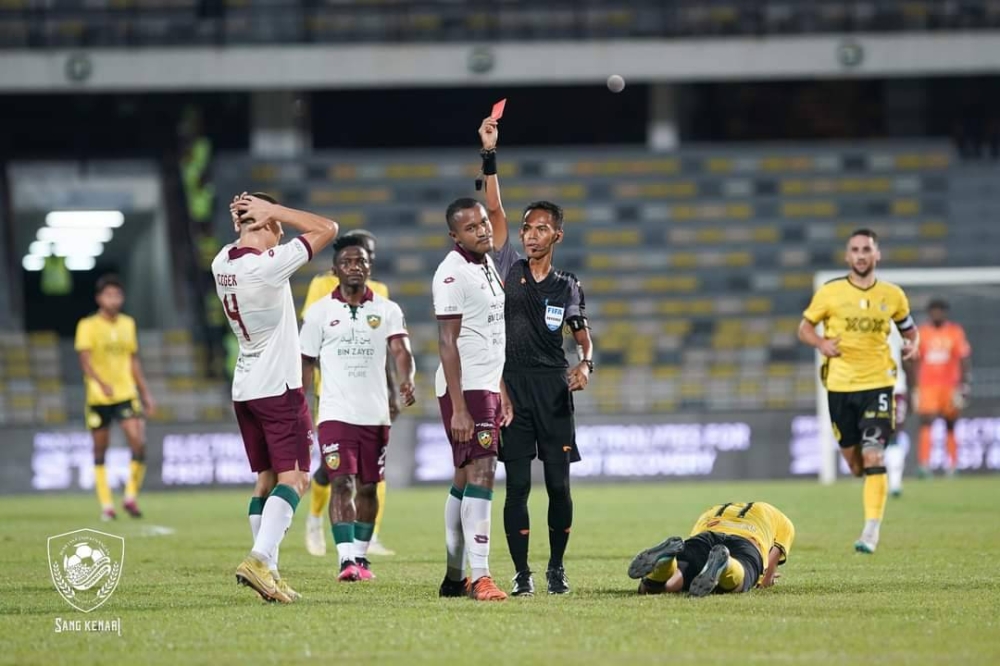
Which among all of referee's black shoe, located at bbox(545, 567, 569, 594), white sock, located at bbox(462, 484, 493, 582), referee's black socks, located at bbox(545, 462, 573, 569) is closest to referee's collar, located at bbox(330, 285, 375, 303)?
referee's black socks, located at bbox(545, 462, 573, 569)

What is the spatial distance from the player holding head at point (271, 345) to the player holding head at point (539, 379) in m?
1.14

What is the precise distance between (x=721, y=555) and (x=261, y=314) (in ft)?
9.29

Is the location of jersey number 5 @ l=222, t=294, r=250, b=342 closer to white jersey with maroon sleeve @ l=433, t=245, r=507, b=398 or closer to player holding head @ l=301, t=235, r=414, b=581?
white jersey with maroon sleeve @ l=433, t=245, r=507, b=398

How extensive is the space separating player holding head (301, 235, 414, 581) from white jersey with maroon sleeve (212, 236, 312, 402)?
1564 mm

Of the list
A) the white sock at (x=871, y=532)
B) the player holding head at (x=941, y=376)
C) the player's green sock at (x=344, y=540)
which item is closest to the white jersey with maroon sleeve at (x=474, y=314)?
the player's green sock at (x=344, y=540)

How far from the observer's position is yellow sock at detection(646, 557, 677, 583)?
28.4ft

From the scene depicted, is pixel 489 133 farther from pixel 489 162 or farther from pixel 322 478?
pixel 322 478

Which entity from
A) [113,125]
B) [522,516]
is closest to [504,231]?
[522,516]

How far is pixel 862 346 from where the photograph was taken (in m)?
12.4

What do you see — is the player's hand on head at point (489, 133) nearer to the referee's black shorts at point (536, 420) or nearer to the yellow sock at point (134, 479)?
the referee's black shorts at point (536, 420)

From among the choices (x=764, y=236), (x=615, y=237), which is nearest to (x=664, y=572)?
(x=615, y=237)

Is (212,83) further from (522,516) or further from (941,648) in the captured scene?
(941,648)

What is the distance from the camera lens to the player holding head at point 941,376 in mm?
22500

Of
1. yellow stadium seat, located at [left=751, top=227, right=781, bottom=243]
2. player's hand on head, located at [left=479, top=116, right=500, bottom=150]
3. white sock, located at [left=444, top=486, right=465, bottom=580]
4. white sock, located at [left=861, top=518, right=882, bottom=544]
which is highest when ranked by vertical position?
yellow stadium seat, located at [left=751, top=227, right=781, bottom=243]
